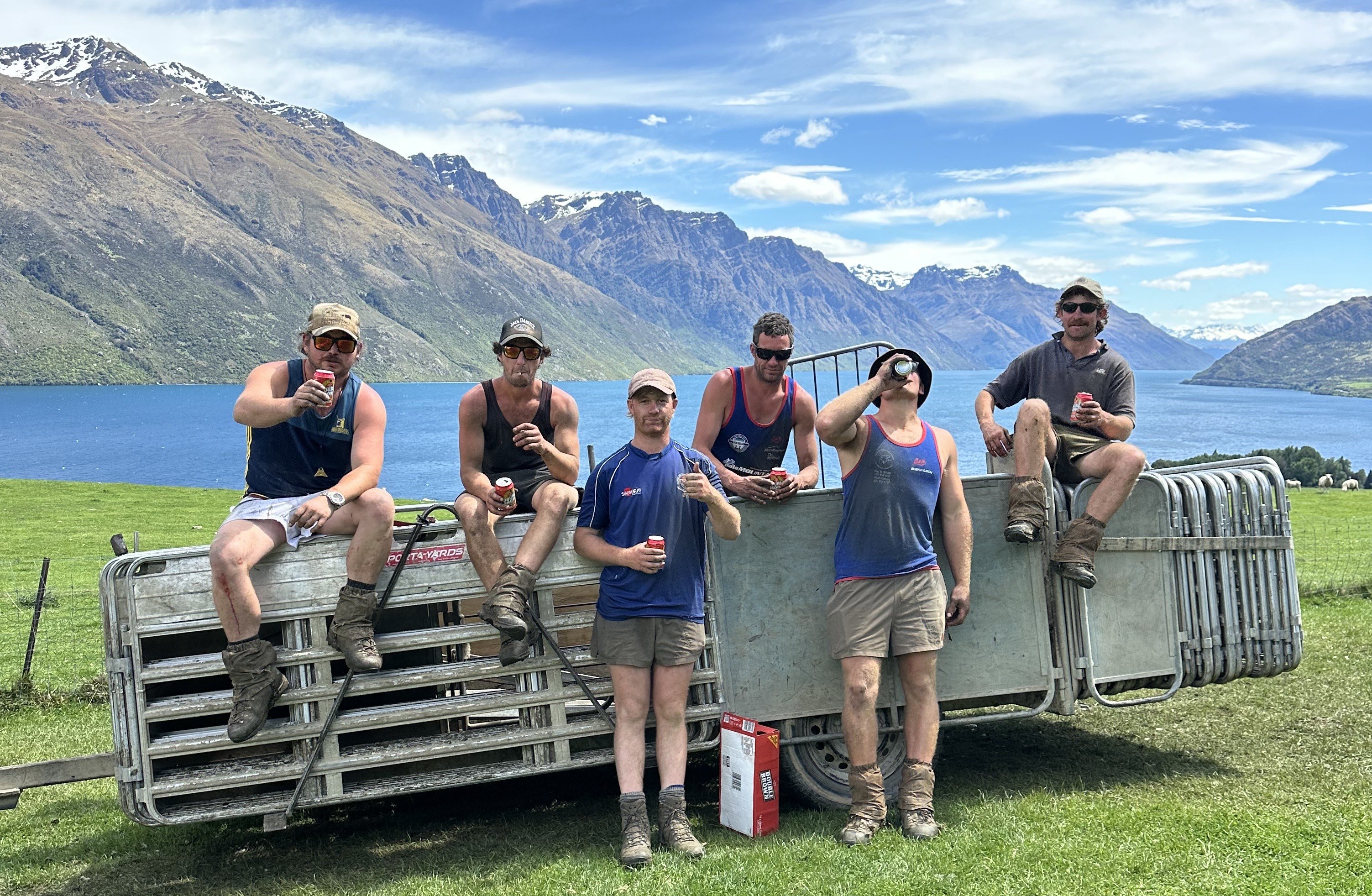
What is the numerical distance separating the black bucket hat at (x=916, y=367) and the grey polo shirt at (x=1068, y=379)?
81 cm

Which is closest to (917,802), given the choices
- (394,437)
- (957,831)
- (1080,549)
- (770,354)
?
(957,831)

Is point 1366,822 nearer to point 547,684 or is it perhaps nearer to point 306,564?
point 547,684

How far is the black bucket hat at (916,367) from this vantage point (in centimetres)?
594

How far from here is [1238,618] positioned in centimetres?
687

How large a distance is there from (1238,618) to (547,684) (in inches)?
182

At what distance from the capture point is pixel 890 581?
594 cm

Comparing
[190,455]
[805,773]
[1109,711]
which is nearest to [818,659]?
[805,773]

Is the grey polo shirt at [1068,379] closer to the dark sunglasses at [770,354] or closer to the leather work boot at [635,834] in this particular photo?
the dark sunglasses at [770,354]

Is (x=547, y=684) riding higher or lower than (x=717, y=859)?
higher

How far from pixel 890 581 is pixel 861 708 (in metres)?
0.75

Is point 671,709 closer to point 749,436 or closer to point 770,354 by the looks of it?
point 749,436

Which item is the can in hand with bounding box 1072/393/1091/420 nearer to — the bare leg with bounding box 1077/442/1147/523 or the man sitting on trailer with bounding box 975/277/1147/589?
the man sitting on trailer with bounding box 975/277/1147/589

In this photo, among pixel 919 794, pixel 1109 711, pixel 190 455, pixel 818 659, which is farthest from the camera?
pixel 190 455

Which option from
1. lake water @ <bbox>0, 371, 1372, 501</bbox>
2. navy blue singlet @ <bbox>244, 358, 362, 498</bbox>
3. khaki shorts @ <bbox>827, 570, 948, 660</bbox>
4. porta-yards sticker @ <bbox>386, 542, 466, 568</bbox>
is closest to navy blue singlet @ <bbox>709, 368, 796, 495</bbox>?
khaki shorts @ <bbox>827, 570, 948, 660</bbox>
